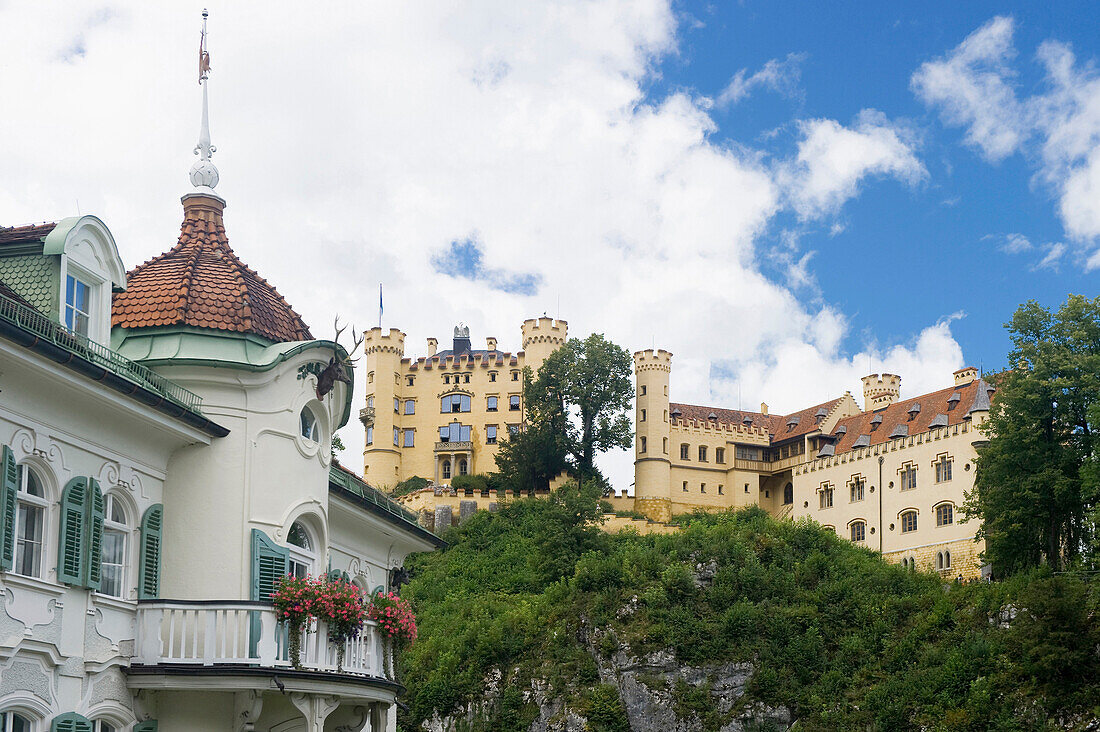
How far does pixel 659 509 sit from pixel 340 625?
7490cm

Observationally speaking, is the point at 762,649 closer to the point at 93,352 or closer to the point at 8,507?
the point at 93,352

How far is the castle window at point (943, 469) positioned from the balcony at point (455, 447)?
36.8 m

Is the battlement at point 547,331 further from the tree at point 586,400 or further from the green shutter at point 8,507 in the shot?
the green shutter at point 8,507

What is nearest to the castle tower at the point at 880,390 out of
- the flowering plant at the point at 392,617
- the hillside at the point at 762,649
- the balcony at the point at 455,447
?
the balcony at the point at 455,447

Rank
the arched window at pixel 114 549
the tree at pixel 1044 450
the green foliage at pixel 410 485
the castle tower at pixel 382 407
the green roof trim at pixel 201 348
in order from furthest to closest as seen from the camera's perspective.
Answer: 1. the castle tower at pixel 382 407
2. the green foliage at pixel 410 485
3. the tree at pixel 1044 450
4. the green roof trim at pixel 201 348
5. the arched window at pixel 114 549

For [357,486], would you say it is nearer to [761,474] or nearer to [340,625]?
[340,625]

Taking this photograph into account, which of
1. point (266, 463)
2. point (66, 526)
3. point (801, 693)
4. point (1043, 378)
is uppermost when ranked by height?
point (1043, 378)

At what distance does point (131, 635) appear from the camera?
18250mm

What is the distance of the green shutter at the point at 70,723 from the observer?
16345 mm

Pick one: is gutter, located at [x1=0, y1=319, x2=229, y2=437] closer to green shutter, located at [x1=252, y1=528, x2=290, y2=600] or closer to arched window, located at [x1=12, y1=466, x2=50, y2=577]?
arched window, located at [x1=12, y1=466, x2=50, y2=577]

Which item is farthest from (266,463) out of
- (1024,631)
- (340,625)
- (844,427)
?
(844,427)

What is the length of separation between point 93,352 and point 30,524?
7.86ft

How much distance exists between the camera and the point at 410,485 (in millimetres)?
96000

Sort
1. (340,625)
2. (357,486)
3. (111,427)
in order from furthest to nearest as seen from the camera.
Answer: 1. (357,486)
2. (340,625)
3. (111,427)
